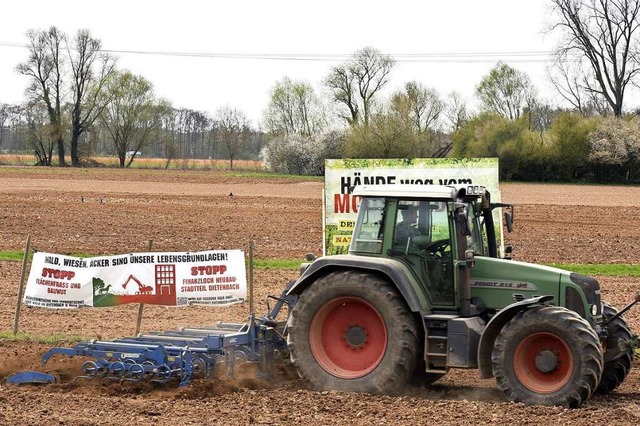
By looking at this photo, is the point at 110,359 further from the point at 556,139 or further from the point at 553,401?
the point at 556,139

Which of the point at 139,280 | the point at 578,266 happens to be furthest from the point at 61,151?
the point at 139,280

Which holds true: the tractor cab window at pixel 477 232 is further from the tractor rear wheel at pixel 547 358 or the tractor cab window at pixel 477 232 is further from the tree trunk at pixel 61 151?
the tree trunk at pixel 61 151

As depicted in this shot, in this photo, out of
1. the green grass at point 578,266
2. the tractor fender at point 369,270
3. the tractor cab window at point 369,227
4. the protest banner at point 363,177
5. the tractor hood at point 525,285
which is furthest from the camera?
the green grass at point 578,266

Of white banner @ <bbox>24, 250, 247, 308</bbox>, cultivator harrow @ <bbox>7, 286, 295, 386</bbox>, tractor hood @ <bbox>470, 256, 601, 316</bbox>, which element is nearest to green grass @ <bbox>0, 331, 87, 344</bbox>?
white banner @ <bbox>24, 250, 247, 308</bbox>

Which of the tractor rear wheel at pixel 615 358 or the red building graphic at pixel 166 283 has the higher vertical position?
the red building graphic at pixel 166 283

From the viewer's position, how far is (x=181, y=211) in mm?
32812

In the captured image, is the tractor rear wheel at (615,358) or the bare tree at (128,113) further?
the bare tree at (128,113)

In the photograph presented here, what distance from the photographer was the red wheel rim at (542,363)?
891 cm

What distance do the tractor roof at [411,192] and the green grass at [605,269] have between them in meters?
11.4

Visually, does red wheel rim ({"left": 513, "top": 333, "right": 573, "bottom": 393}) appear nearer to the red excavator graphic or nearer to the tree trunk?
the red excavator graphic

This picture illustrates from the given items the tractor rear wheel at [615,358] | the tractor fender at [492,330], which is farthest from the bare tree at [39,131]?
the tractor fender at [492,330]

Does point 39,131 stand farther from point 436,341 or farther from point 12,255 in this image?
point 436,341

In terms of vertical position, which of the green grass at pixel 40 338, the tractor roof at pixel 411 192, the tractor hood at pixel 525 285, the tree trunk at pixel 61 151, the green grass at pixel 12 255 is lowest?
the green grass at pixel 40 338

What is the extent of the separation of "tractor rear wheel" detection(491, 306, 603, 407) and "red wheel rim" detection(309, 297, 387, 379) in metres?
1.27
